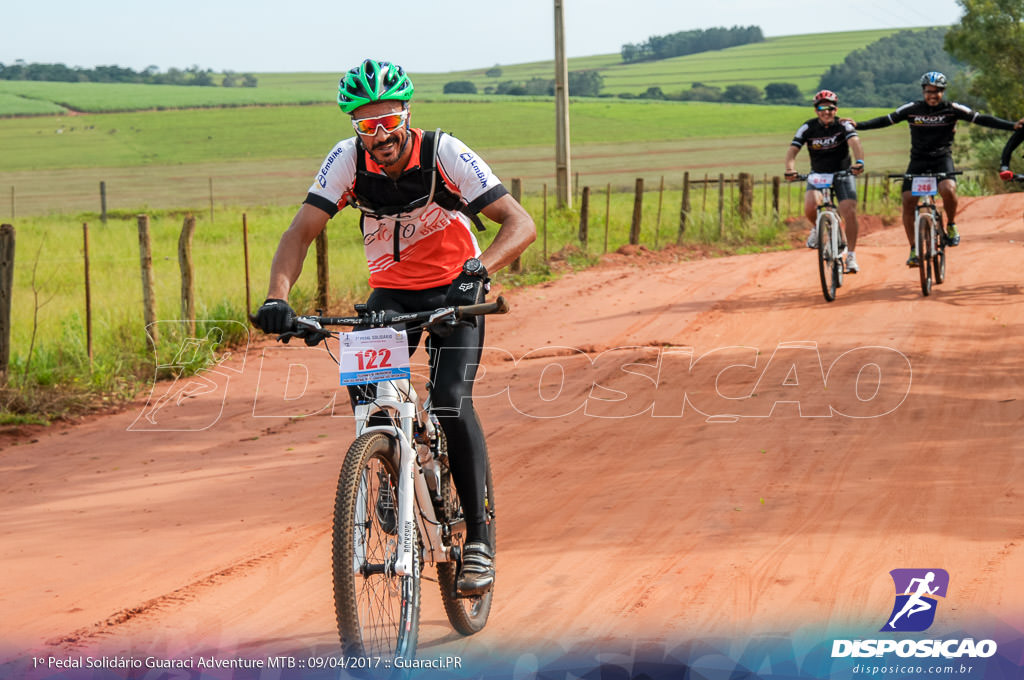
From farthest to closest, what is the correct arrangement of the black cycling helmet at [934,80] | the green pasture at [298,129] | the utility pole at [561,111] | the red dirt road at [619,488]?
the green pasture at [298,129] < the utility pole at [561,111] < the black cycling helmet at [934,80] < the red dirt road at [619,488]

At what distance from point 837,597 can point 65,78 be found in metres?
137

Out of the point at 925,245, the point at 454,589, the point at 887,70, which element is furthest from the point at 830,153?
the point at 887,70

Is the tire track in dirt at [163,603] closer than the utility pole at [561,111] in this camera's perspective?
Yes

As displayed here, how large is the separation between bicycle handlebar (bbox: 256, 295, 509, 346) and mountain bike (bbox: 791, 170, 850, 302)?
964 cm

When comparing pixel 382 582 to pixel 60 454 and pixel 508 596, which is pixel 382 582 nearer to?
pixel 508 596

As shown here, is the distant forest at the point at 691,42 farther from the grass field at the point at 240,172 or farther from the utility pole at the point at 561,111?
the utility pole at the point at 561,111

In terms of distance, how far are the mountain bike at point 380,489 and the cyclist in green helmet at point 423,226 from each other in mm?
229

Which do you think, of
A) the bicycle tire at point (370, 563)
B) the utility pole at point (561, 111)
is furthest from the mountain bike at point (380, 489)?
the utility pole at point (561, 111)

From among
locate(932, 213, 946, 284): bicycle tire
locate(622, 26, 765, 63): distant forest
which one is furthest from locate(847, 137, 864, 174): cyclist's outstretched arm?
locate(622, 26, 765, 63): distant forest

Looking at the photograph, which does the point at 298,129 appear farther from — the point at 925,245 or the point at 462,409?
the point at 462,409

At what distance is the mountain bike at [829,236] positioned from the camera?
13.1 meters

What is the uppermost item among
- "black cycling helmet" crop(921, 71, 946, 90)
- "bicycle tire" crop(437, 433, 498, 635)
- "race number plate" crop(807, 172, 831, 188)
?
"black cycling helmet" crop(921, 71, 946, 90)

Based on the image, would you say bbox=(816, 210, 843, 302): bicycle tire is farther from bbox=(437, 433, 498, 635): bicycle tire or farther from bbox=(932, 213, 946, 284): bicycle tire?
bbox=(437, 433, 498, 635): bicycle tire

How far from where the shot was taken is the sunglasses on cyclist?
4.46 meters
